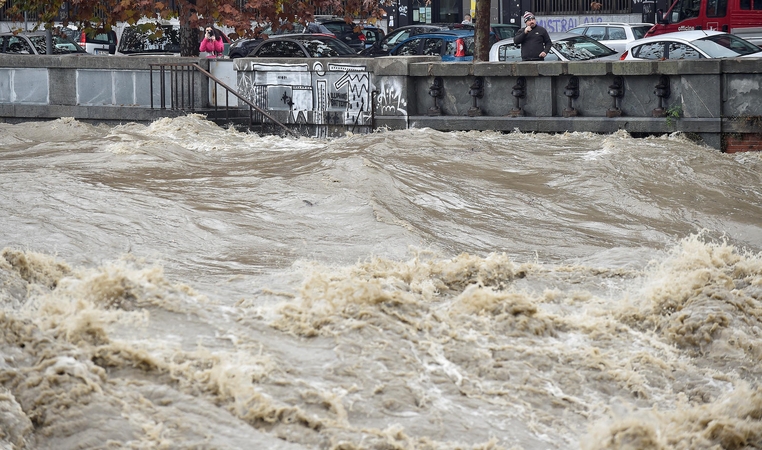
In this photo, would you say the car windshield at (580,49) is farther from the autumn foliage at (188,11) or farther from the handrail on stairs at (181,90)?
the handrail on stairs at (181,90)

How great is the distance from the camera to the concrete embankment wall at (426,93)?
16.3m

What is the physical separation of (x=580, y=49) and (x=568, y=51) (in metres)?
0.43

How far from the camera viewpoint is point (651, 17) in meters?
35.9

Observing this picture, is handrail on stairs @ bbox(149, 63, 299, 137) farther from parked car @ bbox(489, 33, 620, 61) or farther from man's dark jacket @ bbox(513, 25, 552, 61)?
parked car @ bbox(489, 33, 620, 61)

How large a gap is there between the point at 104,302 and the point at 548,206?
6.60m

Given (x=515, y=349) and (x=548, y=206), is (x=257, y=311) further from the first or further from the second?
(x=548, y=206)

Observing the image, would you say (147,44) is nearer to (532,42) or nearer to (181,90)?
(181,90)

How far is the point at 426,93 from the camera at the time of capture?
60.9 ft

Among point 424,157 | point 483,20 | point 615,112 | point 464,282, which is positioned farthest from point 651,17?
point 464,282

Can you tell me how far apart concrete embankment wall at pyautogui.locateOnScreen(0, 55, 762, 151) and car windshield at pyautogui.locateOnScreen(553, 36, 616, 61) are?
378 centimetres

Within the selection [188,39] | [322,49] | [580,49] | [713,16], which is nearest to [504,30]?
[713,16]

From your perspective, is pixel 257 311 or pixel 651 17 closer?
pixel 257 311

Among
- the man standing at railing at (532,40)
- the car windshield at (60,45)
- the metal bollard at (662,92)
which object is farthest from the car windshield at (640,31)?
the car windshield at (60,45)

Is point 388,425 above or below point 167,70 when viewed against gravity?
below
